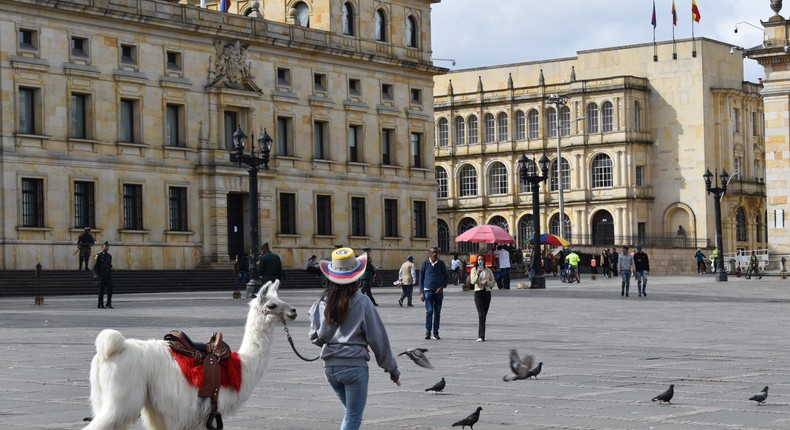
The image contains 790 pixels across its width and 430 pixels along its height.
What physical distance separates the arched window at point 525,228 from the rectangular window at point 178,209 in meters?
43.3

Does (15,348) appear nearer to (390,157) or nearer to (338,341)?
(338,341)

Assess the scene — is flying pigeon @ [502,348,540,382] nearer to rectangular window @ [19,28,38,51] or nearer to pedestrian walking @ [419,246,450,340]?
pedestrian walking @ [419,246,450,340]

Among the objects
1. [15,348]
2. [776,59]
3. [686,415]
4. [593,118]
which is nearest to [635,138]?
[593,118]

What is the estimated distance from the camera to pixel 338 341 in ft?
34.2

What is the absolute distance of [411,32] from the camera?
232 feet

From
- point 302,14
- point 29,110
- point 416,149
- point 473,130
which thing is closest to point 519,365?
point 29,110

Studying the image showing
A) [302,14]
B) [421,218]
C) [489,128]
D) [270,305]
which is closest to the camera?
[270,305]

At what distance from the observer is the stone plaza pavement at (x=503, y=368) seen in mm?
13734

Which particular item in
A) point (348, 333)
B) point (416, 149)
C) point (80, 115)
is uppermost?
point (80, 115)

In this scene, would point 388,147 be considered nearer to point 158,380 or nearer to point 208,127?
point 208,127

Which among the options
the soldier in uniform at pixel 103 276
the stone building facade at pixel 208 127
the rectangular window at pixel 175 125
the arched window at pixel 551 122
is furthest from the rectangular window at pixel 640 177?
the soldier in uniform at pixel 103 276

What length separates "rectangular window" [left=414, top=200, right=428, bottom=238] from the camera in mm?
70938

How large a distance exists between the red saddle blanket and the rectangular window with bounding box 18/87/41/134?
144ft

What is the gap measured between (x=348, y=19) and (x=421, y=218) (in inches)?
404
